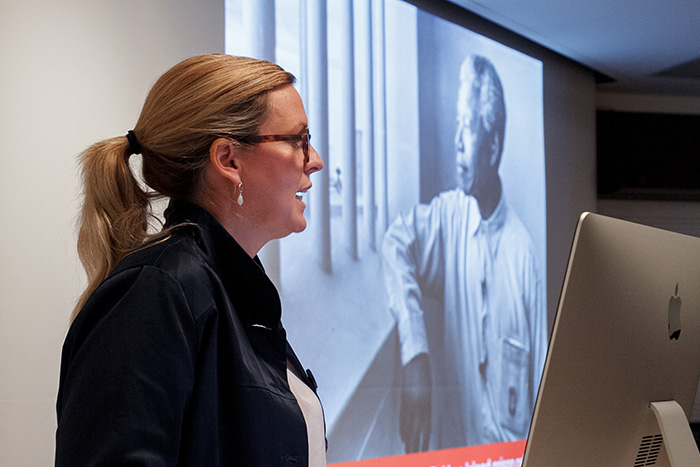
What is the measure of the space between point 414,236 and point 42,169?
1704mm

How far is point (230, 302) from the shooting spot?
1.06 m

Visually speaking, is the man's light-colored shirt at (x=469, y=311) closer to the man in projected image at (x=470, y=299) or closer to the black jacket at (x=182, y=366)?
the man in projected image at (x=470, y=299)

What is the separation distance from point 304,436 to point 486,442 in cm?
287

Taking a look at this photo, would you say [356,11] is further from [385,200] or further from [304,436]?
[304,436]

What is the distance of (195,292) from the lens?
0.97m

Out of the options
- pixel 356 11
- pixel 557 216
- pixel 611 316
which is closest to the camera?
pixel 611 316

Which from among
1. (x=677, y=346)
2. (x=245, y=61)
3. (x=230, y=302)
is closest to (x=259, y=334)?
(x=230, y=302)

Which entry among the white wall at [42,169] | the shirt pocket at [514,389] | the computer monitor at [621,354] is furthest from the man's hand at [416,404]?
the computer monitor at [621,354]

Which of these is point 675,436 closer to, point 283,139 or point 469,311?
point 283,139

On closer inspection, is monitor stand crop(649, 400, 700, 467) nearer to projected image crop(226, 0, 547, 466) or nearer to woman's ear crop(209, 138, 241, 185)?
woman's ear crop(209, 138, 241, 185)

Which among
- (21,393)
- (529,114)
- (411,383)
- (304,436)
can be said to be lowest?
(411,383)

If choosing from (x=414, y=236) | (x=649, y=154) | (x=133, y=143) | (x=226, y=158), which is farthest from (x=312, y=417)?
(x=649, y=154)

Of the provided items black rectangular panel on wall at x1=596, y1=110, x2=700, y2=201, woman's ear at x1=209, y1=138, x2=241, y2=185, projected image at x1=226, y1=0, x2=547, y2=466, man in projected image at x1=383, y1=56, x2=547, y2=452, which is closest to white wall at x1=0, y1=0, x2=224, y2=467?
projected image at x1=226, y1=0, x2=547, y2=466

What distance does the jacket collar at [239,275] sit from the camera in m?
1.09
